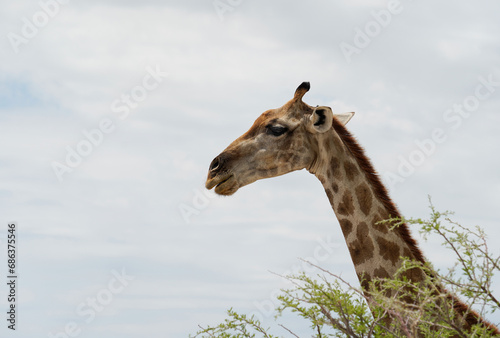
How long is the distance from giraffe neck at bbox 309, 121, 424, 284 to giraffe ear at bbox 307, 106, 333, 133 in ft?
0.43

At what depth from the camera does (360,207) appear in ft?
22.9

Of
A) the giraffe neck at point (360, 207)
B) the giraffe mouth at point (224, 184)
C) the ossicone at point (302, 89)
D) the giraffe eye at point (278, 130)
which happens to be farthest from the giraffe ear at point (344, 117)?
the giraffe mouth at point (224, 184)

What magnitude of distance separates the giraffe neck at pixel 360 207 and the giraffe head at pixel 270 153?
182 mm

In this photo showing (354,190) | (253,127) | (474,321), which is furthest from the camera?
(253,127)

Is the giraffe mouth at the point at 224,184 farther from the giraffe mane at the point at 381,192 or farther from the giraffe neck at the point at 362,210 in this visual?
the giraffe mane at the point at 381,192

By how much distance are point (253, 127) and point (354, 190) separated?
1508 mm

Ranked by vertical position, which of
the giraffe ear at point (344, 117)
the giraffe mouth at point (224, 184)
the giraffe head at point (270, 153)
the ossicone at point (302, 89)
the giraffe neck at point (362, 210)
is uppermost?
the ossicone at point (302, 89)

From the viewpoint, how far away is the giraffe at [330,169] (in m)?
6.80

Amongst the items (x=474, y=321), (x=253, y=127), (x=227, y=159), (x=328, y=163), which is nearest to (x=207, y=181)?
(x=227, y=159)

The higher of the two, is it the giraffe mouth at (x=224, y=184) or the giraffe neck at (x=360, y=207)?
the giraffe mouth at (x=224, y=184)

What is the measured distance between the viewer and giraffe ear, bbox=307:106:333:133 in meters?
7.23

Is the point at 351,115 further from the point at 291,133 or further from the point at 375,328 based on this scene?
the point at 375,328

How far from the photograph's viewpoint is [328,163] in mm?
7242

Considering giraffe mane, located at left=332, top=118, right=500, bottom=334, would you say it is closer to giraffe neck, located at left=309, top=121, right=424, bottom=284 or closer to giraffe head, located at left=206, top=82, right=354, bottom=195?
giraffe neck, located at left=309, top=121, right=424, bottom=284
